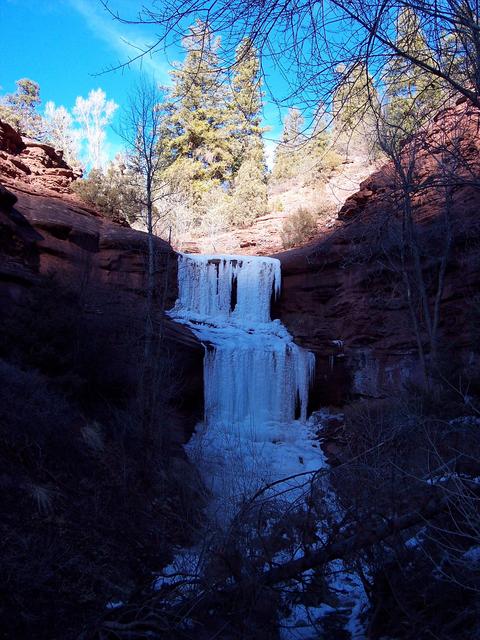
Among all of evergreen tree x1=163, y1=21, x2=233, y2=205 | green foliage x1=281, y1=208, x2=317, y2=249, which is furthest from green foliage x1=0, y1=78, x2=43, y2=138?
green foliage x1=281, y1=208, x2=317, y2=249

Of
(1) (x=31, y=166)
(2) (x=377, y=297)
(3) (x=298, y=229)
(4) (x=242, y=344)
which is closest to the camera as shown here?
(4) (x=242, y=344)

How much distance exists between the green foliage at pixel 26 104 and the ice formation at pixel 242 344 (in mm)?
23338

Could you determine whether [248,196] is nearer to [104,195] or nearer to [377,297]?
[104,195]

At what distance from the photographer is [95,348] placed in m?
11.8

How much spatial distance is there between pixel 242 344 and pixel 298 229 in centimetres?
911

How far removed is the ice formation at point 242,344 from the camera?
16.7 meters

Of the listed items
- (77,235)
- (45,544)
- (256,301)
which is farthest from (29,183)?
(45,544)

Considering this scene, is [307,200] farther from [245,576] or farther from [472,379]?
[245,576]

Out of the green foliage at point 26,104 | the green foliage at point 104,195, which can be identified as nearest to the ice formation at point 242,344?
the green foliage at point 104,195

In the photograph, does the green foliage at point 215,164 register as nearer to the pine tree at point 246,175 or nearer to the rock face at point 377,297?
the pine tree at point 246,175

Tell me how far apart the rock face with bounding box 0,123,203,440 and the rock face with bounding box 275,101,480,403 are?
459 centimetres

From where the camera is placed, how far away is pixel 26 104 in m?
38.4

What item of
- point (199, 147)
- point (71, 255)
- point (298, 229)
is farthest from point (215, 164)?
point (71, 255)

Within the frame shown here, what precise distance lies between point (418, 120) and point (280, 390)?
13.1 metres
